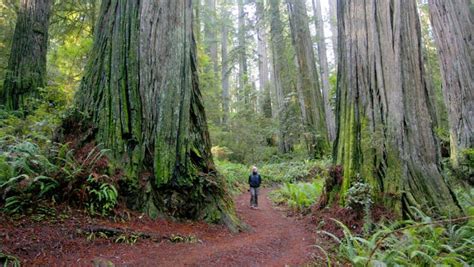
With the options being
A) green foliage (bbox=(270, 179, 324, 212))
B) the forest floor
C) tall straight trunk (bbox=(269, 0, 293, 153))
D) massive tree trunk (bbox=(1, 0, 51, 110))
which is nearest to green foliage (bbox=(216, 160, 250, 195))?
green foliage (bbox=(270, 179, 324, 212))

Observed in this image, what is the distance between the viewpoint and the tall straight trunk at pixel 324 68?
56.3 feet

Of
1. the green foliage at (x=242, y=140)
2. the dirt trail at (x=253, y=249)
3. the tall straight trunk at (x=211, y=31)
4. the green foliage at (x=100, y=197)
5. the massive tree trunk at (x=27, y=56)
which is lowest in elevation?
the dirt trail at (x=253, y=249)

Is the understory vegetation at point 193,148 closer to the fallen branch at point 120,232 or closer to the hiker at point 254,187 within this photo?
the fallen branch at point 120,232

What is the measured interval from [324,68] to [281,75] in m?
10.1

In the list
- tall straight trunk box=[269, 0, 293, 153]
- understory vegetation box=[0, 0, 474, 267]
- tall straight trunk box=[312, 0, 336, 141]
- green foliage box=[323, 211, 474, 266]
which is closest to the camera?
green foliage box=[323, 211, 474, 266]

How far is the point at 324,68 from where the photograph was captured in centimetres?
2639

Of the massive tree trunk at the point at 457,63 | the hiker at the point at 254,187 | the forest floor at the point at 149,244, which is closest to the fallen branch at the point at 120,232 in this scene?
the forest floor at the point at 149,244

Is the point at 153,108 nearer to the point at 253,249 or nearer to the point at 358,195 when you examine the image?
the point at 253,249

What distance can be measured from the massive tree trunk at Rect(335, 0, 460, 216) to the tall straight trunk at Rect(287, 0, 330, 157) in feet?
28.2

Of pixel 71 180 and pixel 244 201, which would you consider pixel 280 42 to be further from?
pixel 71 180

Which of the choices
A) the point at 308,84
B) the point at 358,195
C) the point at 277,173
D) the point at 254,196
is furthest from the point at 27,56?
the point at 308,84

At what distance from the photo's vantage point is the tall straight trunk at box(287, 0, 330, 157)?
1497 centimetres

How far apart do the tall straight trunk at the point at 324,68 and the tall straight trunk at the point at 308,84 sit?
0.77 metres

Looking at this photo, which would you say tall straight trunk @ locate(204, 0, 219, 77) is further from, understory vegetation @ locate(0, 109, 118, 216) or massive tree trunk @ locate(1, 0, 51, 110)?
understory vegetation @ locate(0, 109, 118, 216)
